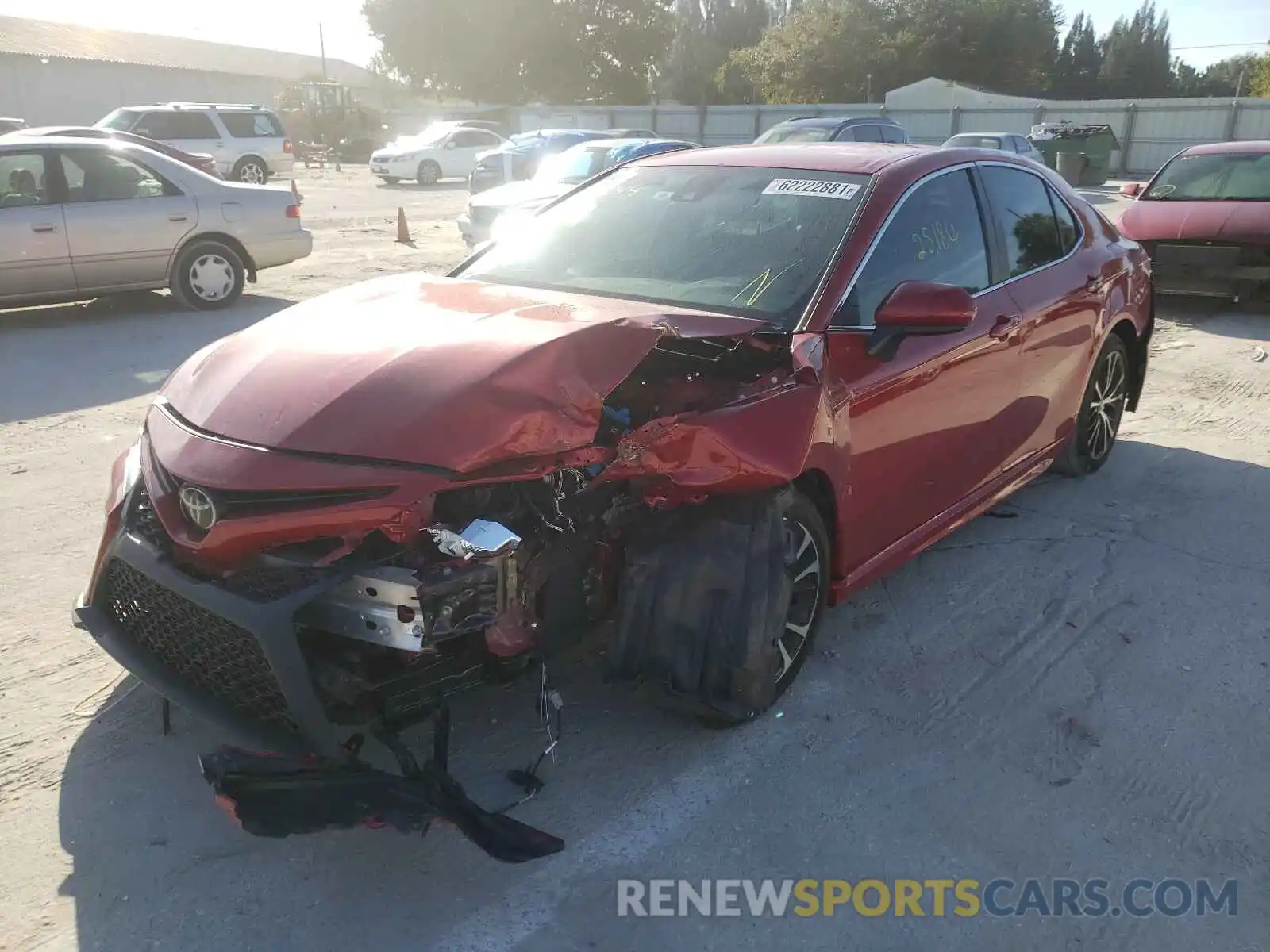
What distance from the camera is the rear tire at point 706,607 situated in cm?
295

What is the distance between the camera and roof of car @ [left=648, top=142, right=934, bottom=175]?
3979mm

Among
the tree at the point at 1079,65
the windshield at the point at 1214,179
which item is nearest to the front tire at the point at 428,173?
the windshield at the point at 1214,179

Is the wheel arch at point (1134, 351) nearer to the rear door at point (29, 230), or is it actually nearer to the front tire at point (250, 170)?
the rear door at point (29, 230)

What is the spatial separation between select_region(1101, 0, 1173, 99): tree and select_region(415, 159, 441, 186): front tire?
2118 inches

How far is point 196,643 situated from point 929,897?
2.04m

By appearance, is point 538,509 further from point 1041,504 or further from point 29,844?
point 1041,504

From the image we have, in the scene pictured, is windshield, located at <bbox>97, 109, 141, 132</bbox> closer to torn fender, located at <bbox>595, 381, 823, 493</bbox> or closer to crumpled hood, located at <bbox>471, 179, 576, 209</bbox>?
crumpled hood, located at <bbox>471, 179, 576, 209</bbox>

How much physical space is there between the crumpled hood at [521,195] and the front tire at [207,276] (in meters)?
3.59

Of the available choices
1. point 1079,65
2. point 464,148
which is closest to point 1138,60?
point 1079,65

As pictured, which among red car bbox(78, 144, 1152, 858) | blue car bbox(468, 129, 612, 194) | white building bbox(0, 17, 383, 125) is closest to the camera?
red car bbox(78, 144, 1152, 858)

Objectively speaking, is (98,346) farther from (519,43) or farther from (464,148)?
(519,43)

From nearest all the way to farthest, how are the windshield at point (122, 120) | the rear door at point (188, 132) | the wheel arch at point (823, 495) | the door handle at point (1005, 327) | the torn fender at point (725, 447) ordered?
the torn fender at point (725, 447) → the wheel arch at point (823, 495) → the door handle at point (1005, 327) → the windshield at point (122, 120) → the rear door at point (188, 132)

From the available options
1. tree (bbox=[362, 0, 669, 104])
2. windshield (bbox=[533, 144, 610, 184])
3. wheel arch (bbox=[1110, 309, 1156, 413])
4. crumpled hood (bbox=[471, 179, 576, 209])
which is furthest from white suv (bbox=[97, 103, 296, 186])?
tree (bbox=[362, 0, 669, 104])

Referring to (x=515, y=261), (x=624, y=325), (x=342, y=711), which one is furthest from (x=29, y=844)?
(x=515, y=261)
